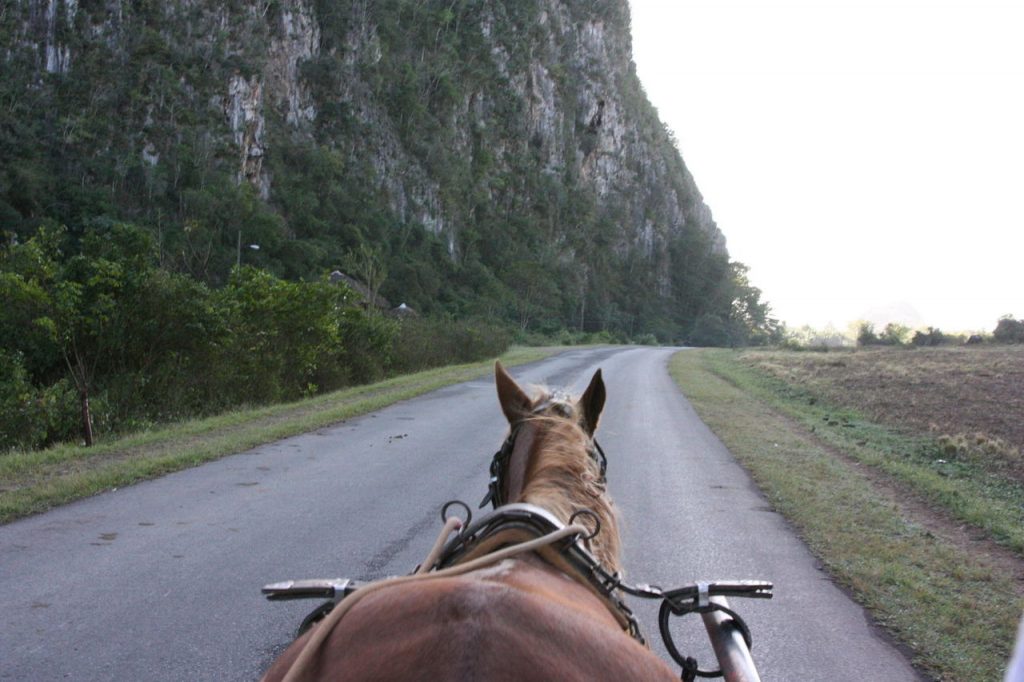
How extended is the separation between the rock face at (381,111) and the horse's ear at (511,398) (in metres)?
47.2

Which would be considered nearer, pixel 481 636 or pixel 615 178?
pixel 481 636

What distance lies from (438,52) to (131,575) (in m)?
88.0

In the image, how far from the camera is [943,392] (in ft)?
60.0

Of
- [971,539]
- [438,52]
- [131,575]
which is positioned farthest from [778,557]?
[438,52]

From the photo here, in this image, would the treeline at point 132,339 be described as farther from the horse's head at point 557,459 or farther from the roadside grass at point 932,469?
the roadside grass at point 932,469

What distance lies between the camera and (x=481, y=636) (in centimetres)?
135

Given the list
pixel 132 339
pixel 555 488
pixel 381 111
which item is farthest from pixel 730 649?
pixel 381 111

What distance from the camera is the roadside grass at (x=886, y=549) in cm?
423

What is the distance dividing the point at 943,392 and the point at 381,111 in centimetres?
6508

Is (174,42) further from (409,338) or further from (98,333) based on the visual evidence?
(98,333)

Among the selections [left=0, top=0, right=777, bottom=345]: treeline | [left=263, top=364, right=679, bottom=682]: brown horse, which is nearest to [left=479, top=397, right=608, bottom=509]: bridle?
[left=263, top=364, right=679, bottom=682]: brown horse

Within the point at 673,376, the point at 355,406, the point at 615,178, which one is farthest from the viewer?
the point at 615,178

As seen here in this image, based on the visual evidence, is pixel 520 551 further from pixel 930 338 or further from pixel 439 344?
pixel 930 338

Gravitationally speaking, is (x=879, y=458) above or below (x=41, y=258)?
below
